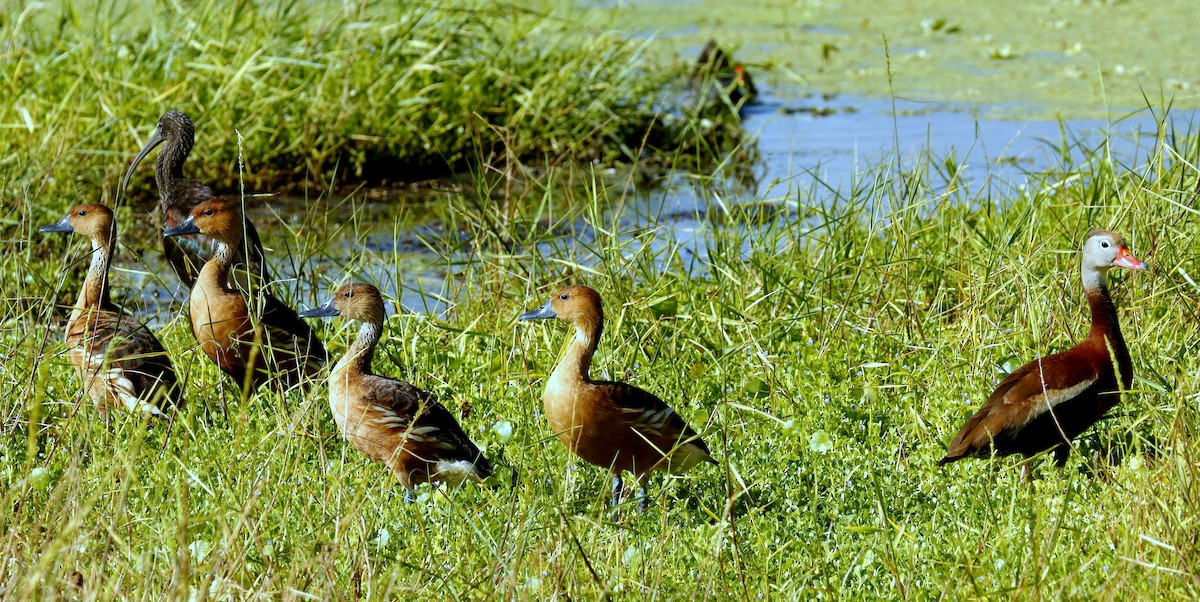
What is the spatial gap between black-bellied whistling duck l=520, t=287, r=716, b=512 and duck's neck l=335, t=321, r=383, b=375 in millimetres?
731

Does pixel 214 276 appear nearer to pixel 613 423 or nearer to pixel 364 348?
pixel 364 348

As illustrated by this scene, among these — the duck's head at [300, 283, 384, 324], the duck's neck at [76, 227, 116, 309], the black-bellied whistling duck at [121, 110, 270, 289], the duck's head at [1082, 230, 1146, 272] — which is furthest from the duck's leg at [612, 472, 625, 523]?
the black-bellied whistling duck at [121, 110, 270, 289]

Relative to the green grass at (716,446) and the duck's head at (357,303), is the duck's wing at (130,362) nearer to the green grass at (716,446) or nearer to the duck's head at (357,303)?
the green grass at (716,446)

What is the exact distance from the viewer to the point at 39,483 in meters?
3.80

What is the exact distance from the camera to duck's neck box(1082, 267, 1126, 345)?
4.44 m

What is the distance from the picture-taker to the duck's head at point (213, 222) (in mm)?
5363

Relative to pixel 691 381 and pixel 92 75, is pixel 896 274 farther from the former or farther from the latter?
pixel 92 75

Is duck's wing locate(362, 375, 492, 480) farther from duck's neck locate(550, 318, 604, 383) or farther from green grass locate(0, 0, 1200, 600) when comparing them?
duck's neck locate(550, 318, 604, 383)

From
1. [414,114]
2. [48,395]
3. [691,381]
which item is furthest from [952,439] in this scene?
[414,114]

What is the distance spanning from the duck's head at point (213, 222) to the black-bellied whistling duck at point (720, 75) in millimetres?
5888

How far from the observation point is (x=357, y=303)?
4.73 metres

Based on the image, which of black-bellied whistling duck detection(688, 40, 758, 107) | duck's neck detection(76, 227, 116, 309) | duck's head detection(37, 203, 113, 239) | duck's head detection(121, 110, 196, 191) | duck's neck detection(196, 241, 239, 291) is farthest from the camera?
black-bellied whistling duck detection(688, 40, 758, 107)

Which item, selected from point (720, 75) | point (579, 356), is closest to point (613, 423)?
point (579, 356)

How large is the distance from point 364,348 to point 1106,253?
2521mm
